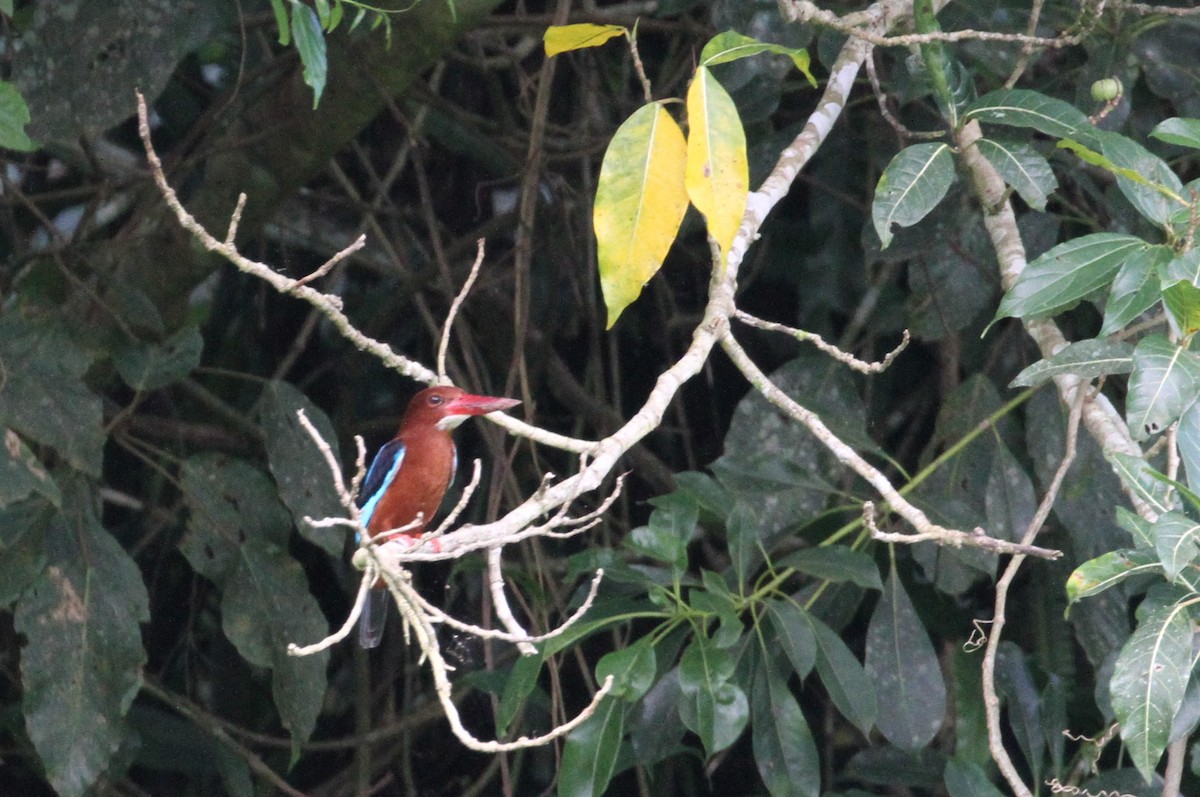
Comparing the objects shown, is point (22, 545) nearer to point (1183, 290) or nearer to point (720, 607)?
point (720, 607)

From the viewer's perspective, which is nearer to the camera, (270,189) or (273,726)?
(270,189)

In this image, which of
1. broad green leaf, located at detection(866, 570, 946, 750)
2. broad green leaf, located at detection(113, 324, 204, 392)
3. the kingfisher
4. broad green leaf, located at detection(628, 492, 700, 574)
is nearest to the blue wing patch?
the kingfisher

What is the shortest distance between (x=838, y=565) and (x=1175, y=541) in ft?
2.65

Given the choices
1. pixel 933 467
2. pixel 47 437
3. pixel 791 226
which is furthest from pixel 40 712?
pixel 791 226

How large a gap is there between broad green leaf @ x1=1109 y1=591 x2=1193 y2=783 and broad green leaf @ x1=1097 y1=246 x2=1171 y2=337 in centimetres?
33

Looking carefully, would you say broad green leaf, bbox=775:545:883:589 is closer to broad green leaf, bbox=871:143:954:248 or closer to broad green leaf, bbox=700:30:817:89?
broad green leaf, bbox=871:143:954:248

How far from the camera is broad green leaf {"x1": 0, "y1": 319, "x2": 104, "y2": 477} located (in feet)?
Result: 7.47

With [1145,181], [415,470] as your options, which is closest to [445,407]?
[415,470]

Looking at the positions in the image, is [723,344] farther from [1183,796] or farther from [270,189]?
[1183,796]

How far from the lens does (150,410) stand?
3375 mm

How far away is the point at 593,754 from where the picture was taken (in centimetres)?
216

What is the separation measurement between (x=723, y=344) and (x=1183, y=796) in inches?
63.7

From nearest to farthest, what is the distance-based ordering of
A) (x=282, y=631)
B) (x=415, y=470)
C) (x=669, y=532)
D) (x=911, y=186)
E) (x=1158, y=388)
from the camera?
(x=1158, y=388), (x=911, y=186), (x=669, y=532), (x=282, y=631), (x=415, y=470)

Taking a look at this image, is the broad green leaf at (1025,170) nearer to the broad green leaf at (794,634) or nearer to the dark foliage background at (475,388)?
the dark foliage background at (475,388)
